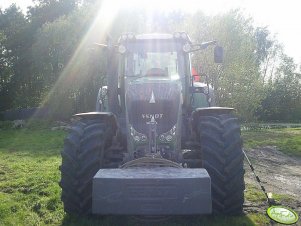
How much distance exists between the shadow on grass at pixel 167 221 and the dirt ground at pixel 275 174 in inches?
23.0

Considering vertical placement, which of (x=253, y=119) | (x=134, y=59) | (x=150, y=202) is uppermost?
(x=134, y=59)

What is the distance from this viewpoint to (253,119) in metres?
23.7

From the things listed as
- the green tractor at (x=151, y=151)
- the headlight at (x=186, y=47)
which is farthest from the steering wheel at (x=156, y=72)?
the headlight at (x=186, y=47)

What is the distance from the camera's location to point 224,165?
483 centimetres

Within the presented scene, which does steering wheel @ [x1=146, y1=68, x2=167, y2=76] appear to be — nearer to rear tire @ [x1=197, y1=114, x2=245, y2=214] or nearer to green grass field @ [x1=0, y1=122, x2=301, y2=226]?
rear tire @ [x1=197, y1=114, x2=245, y2=214]

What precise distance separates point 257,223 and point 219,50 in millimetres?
2738

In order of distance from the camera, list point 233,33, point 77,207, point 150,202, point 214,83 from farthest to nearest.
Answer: point 233,33, point 214,83, point 77,207, point 150,202

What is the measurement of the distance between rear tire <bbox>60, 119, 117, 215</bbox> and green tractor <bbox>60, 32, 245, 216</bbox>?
0.04ft

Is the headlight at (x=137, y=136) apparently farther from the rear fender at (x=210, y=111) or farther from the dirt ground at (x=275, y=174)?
the dirt ground at (x=275, y=174)

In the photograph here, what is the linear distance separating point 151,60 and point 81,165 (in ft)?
7.05

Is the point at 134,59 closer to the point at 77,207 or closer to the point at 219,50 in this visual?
the point at 219,50

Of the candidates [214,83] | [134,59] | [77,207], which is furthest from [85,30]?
[77,207]

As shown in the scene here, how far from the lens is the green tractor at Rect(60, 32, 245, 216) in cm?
427

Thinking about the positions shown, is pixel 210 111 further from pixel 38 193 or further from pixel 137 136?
pixel 38 193
